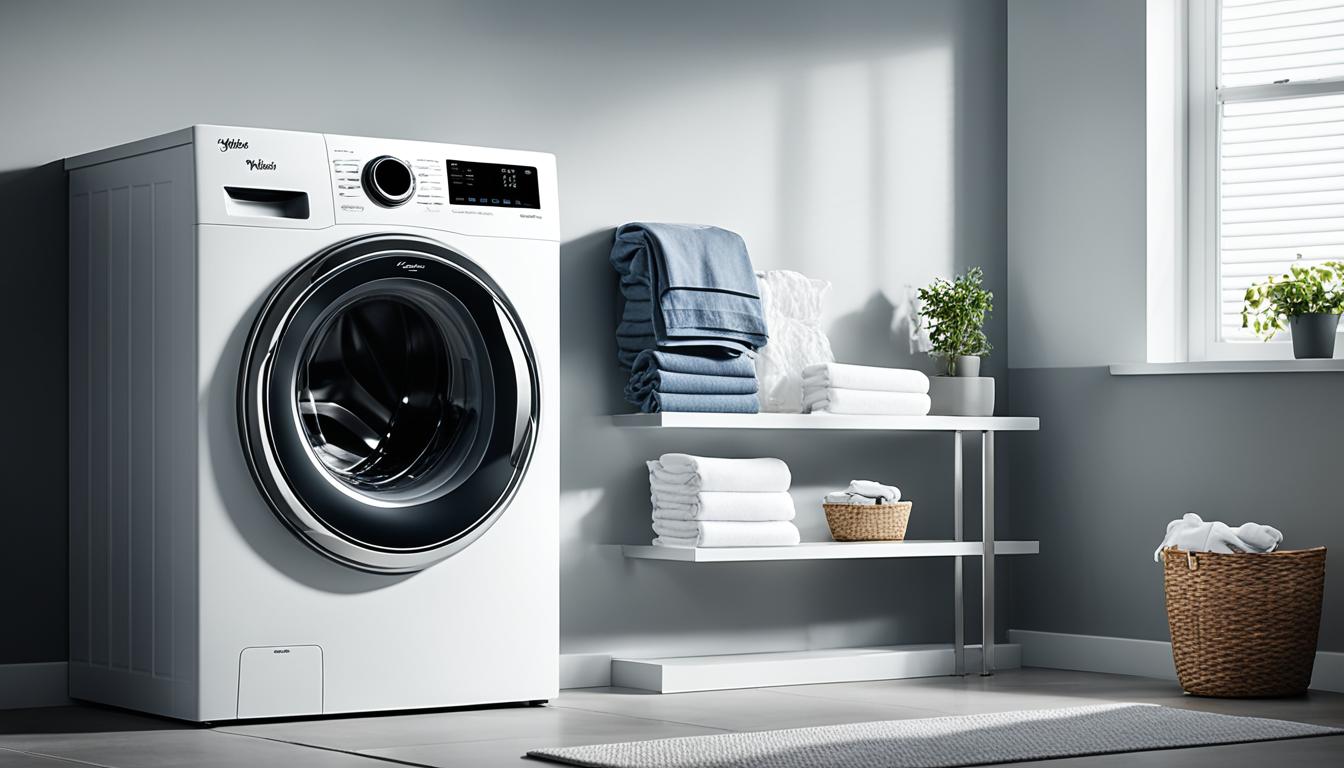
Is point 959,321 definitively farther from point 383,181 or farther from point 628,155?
point 383,181

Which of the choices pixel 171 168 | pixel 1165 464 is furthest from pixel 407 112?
pixel 1165 464

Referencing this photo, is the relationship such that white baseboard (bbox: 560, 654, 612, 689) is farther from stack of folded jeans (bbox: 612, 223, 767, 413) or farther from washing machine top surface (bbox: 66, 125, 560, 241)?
washing machine top surface (bbox: 66, 125, 560, 241)

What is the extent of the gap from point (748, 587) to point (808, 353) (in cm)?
54

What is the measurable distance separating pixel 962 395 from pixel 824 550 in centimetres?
61

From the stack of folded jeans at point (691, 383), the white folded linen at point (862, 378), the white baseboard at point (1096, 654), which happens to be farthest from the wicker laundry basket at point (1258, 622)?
the stack of folded jeans at point (691, 383)

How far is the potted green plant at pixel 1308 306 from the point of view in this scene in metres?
3.80

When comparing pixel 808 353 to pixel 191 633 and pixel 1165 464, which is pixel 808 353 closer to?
pixel 1165 464

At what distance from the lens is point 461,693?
3102 millimetres

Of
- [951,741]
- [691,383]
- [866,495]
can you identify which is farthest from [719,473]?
[951,741]

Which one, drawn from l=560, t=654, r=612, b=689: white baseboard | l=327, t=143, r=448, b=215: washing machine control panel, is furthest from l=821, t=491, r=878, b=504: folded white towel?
l=327, t=143, r=448, b=215: washing machine control panel

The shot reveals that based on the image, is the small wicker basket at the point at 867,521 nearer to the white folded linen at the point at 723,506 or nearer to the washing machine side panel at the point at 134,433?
the white folded linen at the point at 723,506

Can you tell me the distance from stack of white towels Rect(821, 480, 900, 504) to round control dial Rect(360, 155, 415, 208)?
1.27 metres

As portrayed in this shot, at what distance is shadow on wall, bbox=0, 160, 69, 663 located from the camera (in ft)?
10.2

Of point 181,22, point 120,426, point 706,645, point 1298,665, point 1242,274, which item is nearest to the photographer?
point 120,426
